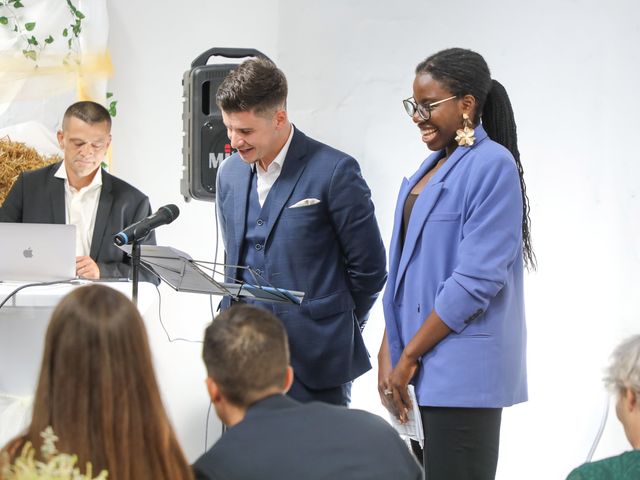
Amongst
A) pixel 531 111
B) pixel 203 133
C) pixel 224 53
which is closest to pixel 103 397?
pixel 203 133

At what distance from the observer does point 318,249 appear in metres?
2.81

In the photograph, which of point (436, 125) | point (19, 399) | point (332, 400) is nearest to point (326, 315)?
point (332, 400)

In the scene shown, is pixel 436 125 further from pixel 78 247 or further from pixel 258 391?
pixel 78 247

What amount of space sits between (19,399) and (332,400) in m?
0.97

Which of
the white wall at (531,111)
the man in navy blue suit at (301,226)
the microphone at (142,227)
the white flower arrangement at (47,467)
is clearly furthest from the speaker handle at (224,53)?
the white flower arrangement at (47,467)

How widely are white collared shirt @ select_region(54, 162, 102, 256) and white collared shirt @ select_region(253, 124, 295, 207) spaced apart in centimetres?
124

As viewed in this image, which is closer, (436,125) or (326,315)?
(436,125)

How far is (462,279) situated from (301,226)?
1.90 ft

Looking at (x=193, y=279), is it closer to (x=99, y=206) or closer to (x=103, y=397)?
(x=103, y=397)

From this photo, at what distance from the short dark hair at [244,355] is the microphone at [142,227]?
83cm

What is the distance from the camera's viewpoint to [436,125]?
2508 millimetres

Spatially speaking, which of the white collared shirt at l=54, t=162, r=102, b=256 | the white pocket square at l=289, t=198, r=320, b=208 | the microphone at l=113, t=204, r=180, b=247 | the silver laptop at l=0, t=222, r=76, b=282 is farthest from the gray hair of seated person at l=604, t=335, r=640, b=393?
the white collared shirt at l=54, t=162, r=102, b=256

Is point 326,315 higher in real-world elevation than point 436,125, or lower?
lower

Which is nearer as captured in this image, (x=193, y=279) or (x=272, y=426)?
(x=272, y=426)
